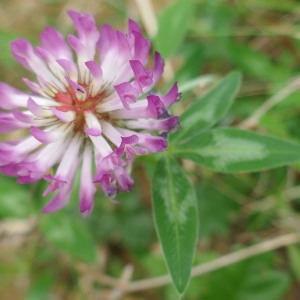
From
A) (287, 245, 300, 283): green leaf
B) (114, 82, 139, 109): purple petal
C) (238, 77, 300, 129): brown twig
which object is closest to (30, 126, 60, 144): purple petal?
(114, 82, 139, 109): purple petal

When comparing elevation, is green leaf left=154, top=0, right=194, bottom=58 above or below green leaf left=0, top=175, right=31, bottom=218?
above

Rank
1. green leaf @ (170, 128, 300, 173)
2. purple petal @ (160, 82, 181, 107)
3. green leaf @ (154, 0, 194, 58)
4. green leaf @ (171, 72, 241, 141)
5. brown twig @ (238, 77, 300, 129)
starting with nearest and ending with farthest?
purple petal @ (160, 82, 181, 107)
green leaf @ (170, 128, 300, 173)
green leaf @ (171, 72, 241, 141)
green leaf @ (154, 0, 194, 58)
brown twig @ (238, 77, 300, 129)

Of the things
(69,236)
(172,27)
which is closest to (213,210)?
(69,236)

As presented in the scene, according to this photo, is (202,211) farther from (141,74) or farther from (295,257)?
(141,74)

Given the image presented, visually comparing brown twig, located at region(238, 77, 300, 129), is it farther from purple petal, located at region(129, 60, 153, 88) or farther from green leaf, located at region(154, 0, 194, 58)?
purple petal, located at region(129, 60, 153, 88)

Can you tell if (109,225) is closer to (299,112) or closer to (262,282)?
(262,282)

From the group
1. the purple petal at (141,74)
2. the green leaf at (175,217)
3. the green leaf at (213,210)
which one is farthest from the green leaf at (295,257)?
the purple petal at (141,74)

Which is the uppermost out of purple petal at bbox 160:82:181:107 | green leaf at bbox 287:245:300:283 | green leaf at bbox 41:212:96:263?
purple petal at bbox 160:82:181:107
